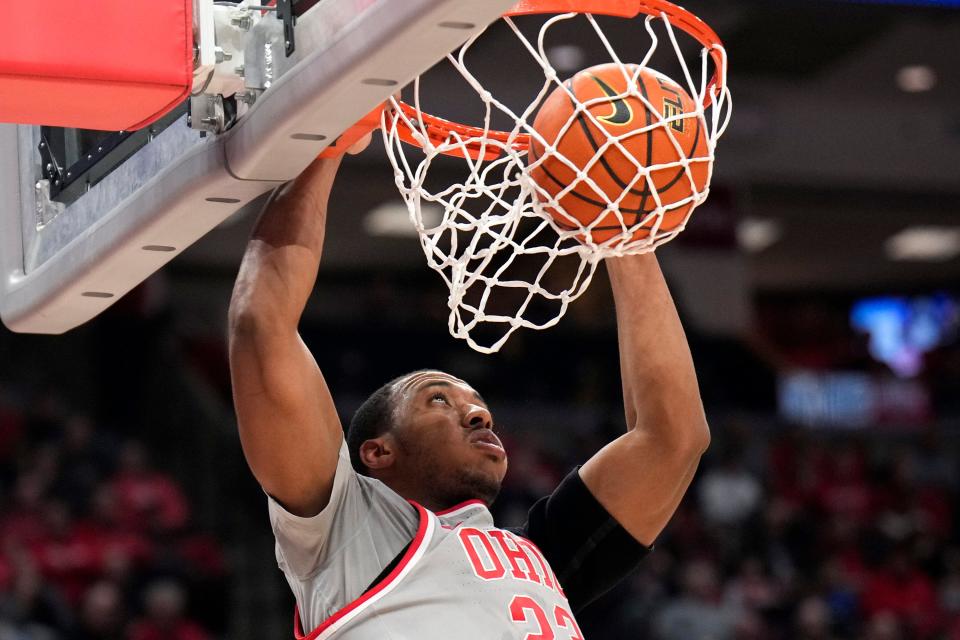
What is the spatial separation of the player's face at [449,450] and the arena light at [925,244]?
13.0 m

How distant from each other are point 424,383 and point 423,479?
0.71 ft

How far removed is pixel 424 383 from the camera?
10.3ft

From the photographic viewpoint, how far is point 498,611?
2.73 metres

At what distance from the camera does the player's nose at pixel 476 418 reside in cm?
308

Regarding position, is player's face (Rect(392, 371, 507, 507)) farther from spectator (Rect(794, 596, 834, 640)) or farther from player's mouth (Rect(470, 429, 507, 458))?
spectator (Rect(794, 596, 834, 640))

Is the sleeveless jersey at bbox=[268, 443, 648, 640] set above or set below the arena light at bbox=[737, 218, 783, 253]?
above

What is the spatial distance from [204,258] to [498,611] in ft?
41.0

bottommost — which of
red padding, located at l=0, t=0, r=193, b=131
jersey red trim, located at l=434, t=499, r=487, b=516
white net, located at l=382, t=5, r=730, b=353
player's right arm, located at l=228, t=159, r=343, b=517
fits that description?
jersey red trim, located at l=434, t=499, r=487, b=516

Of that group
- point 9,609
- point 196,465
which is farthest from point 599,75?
point 196,465

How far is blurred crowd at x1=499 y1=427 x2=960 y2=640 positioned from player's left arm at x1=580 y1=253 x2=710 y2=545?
5400 millimetres

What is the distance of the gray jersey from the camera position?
266 centimetres

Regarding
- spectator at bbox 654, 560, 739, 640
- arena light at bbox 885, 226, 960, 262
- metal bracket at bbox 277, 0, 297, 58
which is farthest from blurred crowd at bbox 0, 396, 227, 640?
arena light at bbox 885, 226, 960, 262

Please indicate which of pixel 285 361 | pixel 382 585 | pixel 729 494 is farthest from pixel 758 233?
pixel 285 361

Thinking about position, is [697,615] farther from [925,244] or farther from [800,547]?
[925,244]
